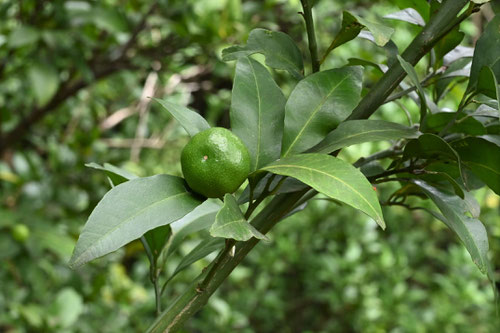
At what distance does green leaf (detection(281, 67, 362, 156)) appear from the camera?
0.40 m

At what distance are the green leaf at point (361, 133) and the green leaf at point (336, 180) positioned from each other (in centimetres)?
4

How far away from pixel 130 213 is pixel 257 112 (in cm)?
13

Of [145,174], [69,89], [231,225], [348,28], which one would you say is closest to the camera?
[231,225]

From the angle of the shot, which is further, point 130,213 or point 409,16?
point 409,16

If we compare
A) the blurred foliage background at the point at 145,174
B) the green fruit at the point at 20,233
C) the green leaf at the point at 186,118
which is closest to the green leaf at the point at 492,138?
the green leaf at the point at 186,118

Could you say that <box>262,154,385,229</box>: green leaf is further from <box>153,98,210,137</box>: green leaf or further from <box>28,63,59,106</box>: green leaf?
<box>28,63,59,106</box>: green leaf

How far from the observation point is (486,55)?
420 mm

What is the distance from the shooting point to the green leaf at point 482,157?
1.32 ft

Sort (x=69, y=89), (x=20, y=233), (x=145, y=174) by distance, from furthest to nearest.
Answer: (x=145, y=174) → (x=69, y=89) → (x=20, y=233)

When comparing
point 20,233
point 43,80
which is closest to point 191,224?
point 20,233

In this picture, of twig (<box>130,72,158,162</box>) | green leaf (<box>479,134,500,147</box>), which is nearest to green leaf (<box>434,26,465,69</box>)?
green leaf (<box>479,134,500,147</box>)

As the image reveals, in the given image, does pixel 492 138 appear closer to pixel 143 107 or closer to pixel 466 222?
pixel 466 222

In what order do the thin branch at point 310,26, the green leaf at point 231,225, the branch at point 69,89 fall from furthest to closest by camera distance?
the branch at point 69,89, the thin branch at point 310,26, the green leaf at point 231,225

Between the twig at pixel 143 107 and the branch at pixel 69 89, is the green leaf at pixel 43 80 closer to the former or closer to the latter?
the branch at pixel 69 89
